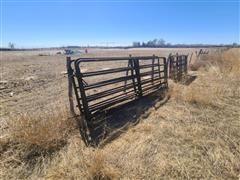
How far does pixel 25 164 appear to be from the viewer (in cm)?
309

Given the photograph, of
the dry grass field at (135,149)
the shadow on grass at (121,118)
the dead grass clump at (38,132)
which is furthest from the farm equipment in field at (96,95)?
the dead grass clump at (38,132)

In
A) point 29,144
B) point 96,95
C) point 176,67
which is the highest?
point 96,95

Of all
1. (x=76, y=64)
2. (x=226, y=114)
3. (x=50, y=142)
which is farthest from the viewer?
(x=226, y=114)

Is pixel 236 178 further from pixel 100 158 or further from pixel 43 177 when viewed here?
pixel 43 177

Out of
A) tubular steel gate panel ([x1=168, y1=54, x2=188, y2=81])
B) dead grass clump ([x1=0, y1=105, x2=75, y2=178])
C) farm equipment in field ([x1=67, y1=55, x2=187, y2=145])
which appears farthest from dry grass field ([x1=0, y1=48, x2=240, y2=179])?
tubular steel gate panel ([x1=168, y1=54, x2=188, y2=81])

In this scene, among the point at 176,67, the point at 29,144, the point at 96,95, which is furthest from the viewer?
the point at 176,67

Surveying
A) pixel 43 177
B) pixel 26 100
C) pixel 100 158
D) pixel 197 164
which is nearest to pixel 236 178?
pixel 197 164

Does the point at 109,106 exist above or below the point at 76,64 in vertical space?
below

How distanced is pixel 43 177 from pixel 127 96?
3283 mm

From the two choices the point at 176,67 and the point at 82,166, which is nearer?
the point at 82,166

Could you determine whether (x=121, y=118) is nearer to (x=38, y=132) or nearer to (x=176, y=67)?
(x=38, y=132)

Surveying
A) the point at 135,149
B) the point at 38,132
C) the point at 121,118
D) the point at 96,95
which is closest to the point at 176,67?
the point at 121,118

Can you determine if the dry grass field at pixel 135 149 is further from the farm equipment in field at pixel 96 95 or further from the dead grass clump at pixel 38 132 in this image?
the farm equipment in field at pixel 96 95

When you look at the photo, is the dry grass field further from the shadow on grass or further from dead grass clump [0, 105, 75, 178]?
the shadow on grass
